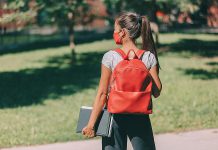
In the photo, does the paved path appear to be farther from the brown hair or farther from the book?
the brown hair

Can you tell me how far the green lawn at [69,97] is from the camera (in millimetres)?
8016

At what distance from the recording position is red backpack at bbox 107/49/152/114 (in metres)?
3.59

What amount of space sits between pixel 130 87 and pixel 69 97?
751cm

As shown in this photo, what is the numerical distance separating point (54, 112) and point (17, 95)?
2337 mm

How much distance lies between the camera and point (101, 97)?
373 cm

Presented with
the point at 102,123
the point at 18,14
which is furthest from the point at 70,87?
the point at 102,123

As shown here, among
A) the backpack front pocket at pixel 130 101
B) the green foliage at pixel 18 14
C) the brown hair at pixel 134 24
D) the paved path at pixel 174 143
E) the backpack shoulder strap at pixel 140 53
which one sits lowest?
the paved path at pixel 174 143

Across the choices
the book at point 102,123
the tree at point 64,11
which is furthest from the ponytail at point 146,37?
the tree at point 64,11

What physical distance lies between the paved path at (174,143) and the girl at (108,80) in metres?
2.69

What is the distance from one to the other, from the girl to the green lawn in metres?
3.63

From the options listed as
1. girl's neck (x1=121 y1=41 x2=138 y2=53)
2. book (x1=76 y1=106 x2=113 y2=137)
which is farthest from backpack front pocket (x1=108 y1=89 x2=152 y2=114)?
girl's neck (x1=121 y1=41 x2=138 y2=53)

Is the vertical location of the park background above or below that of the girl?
below

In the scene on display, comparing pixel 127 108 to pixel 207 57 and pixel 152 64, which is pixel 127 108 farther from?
pixel 207 57

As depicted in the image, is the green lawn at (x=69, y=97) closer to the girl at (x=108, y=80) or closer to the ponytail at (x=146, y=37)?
the girl at (x=108, y=80)
